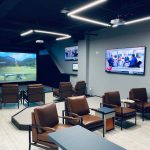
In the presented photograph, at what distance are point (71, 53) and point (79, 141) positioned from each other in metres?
9.08

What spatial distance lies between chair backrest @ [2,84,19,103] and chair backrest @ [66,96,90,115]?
319cm

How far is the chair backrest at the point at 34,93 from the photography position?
689 cm

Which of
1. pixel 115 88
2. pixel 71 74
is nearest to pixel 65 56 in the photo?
pixel 71 74

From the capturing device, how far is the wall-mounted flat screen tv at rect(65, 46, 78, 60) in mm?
10500

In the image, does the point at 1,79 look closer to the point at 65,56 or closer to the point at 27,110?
the point at 65,56

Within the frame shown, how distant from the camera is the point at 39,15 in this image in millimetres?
6773

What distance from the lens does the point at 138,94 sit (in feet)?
19.5

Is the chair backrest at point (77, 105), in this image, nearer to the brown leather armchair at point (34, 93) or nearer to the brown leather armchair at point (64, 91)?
the brown leather armchair at point (34, 93)

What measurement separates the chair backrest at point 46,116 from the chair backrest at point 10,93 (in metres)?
3.53

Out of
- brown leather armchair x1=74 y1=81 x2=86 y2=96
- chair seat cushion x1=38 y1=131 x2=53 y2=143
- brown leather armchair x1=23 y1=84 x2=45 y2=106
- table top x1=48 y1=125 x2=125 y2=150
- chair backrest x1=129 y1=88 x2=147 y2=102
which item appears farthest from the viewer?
brown leather armchair x1=74 y1=81 x2=86 y2=96

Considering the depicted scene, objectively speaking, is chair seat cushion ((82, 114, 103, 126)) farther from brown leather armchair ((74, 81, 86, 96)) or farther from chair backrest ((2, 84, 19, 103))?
brown leather armchair ((74, 81, 86, 96))

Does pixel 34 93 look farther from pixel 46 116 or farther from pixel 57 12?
pixel 46 116

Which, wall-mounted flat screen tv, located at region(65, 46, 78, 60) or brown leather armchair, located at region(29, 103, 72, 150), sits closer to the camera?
brown leather armchair, located at region(29, 103, 72, 150)

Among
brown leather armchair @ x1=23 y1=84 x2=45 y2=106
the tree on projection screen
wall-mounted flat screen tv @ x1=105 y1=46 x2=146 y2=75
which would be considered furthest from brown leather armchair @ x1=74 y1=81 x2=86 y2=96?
the tree on projection screen
